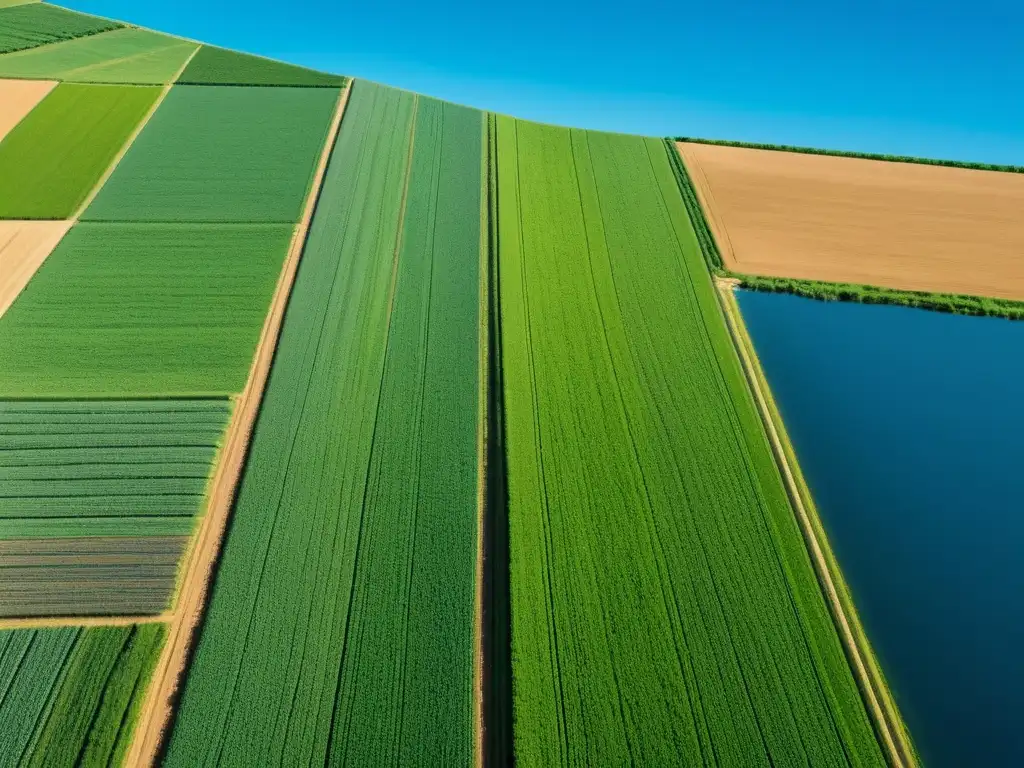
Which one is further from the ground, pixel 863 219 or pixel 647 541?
pixel 863 219

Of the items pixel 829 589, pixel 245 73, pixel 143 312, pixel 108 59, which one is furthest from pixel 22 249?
pixel 829 589

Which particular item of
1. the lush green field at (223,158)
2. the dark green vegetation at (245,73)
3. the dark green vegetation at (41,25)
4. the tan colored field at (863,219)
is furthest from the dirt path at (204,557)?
the dark green vegetation at (41,25)

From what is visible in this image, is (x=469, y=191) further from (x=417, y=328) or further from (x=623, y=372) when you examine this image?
(x=623, y=372)

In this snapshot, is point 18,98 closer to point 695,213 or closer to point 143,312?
point 143,312

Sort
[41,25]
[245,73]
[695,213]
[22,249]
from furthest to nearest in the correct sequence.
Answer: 1. [41,25]
2. [245,73]
3. [695,213]
4. [22,249]

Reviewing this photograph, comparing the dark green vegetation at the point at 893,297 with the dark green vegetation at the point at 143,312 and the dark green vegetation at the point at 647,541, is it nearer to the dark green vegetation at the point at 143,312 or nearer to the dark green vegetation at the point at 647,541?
the dark green vegetation at the point at 647,541

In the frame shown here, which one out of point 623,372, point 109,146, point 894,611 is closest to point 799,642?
point 894,611

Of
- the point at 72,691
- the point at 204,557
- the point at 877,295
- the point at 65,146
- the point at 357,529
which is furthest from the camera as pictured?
the point at 65,146

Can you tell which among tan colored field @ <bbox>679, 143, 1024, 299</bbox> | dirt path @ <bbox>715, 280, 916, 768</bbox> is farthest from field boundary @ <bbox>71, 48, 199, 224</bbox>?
tan colored field @ <bbox>679, 143, 1024, 299</bbox>
